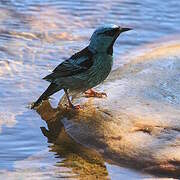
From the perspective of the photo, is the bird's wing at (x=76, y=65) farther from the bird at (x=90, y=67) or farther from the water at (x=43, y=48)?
the water at (x=43, y=48)

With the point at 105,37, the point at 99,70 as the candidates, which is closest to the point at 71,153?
the point at 99,70

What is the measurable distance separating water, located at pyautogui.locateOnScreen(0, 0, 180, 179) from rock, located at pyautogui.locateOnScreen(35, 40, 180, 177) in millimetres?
180

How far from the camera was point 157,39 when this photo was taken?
884 centimetres

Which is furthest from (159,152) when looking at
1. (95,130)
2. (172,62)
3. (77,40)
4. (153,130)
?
(77,40)

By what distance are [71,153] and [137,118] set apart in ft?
2.25

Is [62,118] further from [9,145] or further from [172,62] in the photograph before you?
[172,62]

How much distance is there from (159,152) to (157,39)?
152 inches

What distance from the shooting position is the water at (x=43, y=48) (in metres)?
5.36

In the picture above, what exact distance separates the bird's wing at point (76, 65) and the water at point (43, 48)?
39 cm

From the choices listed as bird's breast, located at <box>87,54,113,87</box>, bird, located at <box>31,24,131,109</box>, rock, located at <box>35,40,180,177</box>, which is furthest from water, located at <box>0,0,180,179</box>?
bird's breast, located at <box>87,54,113,87</box>

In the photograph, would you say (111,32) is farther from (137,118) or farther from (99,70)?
(137,118)

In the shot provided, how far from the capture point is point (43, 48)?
8328mm

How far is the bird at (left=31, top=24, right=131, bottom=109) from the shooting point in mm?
6301

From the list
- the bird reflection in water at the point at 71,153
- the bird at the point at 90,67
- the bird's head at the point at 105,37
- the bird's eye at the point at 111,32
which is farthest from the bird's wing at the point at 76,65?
the bird reflection in water at the point at 71,153
